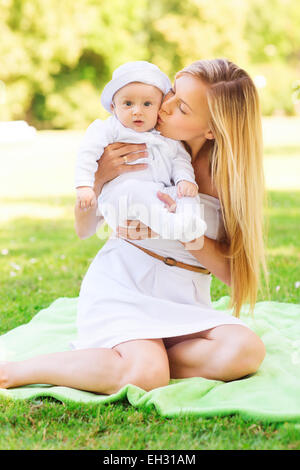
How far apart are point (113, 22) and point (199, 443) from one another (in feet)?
80.6

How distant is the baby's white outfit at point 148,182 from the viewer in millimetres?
2525

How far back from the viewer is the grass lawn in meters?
2.09

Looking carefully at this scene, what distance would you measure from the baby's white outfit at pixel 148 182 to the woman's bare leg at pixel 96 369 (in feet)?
1.66

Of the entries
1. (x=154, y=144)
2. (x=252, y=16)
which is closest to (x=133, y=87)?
(x=154, y=144)

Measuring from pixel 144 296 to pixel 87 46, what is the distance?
913 inches

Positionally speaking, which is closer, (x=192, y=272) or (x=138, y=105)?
(x=138, y=105)

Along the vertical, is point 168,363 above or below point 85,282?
below

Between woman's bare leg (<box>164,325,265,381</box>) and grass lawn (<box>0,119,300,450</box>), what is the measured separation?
36cm

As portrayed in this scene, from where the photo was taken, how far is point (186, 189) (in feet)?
8.58

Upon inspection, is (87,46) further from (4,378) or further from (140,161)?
(4,378)

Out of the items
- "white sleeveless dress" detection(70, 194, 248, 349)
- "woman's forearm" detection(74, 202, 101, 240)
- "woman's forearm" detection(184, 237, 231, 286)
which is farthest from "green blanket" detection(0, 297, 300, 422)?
"woman's forearm" detection(74, 202, 101, 240)

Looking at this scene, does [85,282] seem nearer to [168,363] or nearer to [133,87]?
[168,363]

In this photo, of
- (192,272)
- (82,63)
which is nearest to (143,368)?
(192,272)

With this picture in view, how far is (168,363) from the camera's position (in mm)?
2627
